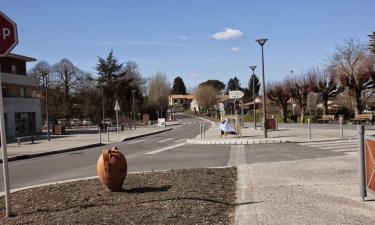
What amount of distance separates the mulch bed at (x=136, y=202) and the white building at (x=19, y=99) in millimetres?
45483

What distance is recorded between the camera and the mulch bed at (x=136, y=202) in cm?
650

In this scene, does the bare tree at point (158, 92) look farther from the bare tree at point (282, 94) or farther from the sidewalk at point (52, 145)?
the sidewalk at point (52, 145)

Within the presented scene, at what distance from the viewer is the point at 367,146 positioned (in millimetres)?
7371

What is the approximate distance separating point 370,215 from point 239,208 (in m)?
1.77

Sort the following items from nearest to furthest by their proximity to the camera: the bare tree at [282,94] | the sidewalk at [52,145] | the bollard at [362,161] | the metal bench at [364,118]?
the bollard at [362,161] → the sidewalk at [52,145] → the metal bench at [364,118] → the bare tree at [282,94]

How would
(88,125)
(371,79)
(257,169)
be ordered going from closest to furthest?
(257,169) → (371,79) → (88,125)

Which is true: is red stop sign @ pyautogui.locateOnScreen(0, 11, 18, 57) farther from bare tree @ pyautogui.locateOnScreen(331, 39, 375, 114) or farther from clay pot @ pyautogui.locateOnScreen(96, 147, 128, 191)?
bare tree @ pyautogui.locateOnScreen(331, 39, 375, 114)

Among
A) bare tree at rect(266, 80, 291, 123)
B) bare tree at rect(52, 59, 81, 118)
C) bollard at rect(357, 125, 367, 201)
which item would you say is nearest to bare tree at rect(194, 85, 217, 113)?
bare tree at rect(52, 59, 81, 118)

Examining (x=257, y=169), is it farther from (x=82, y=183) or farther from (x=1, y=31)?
(x=1, y=31)

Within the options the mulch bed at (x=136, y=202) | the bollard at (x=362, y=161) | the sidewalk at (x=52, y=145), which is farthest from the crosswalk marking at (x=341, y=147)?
the sidewalk at (x=52, y=145)

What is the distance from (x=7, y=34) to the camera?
7.19m

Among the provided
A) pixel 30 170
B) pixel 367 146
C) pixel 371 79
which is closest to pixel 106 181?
pixel 367 146

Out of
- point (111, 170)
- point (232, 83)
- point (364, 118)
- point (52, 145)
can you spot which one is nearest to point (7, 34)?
point (111, 170)

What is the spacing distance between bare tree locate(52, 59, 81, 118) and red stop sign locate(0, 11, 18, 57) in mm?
86231
